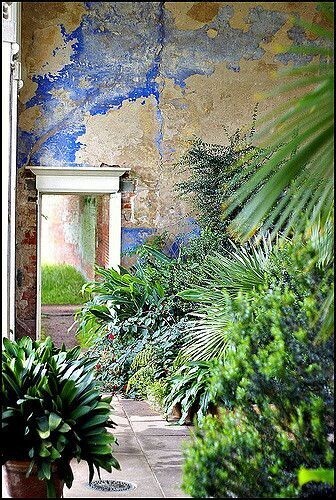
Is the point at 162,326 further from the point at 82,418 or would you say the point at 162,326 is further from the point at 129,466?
the point at 82,418

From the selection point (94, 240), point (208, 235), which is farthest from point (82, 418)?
point (94, 240)

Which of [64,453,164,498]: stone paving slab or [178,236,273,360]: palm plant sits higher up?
[178,236,273,360]: palm plant

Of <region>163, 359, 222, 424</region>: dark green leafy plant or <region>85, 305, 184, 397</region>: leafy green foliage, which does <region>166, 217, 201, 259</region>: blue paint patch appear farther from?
<region>163, 359, 222, 424</region>: dark green leafy plant

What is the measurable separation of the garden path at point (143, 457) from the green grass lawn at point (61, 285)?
8.41 meters

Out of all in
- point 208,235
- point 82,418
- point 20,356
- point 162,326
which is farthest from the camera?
point 208,235

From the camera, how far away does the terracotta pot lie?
4312mm

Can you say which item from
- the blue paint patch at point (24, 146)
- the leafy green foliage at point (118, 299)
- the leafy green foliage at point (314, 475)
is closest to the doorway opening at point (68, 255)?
the blue paint patch at point (24, 146)

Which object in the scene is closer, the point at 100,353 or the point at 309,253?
the point at 309,253

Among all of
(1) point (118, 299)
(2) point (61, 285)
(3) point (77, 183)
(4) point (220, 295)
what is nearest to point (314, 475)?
(4) point (220, 295)

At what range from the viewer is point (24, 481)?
432 cm

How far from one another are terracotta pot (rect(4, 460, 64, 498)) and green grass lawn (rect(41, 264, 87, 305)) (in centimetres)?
1194

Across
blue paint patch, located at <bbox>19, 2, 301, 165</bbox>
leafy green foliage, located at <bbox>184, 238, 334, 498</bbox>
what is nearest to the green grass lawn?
blue paint patch, located at <bbox>19, 2, 301, 165</bbox>

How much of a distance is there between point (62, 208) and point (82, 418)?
14001 mm

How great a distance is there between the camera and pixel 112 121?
9734mm
